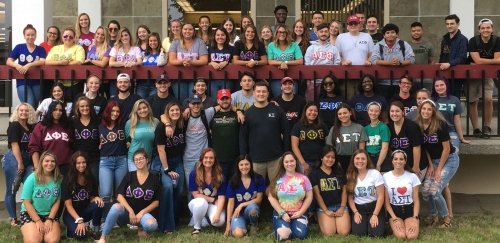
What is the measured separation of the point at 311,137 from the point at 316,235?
1.06m

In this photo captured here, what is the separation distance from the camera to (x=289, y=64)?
7.44m

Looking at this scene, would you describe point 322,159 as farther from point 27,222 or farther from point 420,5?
point 420,5

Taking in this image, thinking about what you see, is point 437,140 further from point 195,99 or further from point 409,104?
point 195,99

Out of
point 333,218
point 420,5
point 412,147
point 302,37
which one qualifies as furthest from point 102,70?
point 420,5

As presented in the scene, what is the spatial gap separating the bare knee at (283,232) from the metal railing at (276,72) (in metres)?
1.92

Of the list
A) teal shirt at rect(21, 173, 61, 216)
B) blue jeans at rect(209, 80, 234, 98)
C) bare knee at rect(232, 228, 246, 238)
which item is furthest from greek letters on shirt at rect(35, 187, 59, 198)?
blue jeans at rect(209, 80, 234, 98)

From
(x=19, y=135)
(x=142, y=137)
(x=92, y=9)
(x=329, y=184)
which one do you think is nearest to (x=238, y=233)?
(x=329, y=184)

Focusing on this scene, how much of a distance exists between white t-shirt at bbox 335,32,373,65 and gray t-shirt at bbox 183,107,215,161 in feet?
6.46

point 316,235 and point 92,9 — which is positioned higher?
point 92,9

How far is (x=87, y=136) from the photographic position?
22.4 ft

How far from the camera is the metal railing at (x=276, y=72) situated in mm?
7418

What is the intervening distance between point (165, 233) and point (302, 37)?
127 inches

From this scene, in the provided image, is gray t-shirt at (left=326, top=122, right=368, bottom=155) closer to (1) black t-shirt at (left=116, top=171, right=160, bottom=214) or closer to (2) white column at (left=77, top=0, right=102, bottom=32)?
(1) black t-shirt at (left=116, top=171, right=160, bottom=214)

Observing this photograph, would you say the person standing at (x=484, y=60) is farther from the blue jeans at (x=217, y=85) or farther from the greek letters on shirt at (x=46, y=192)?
the greek letters on shirt at (x=46, y=192)
